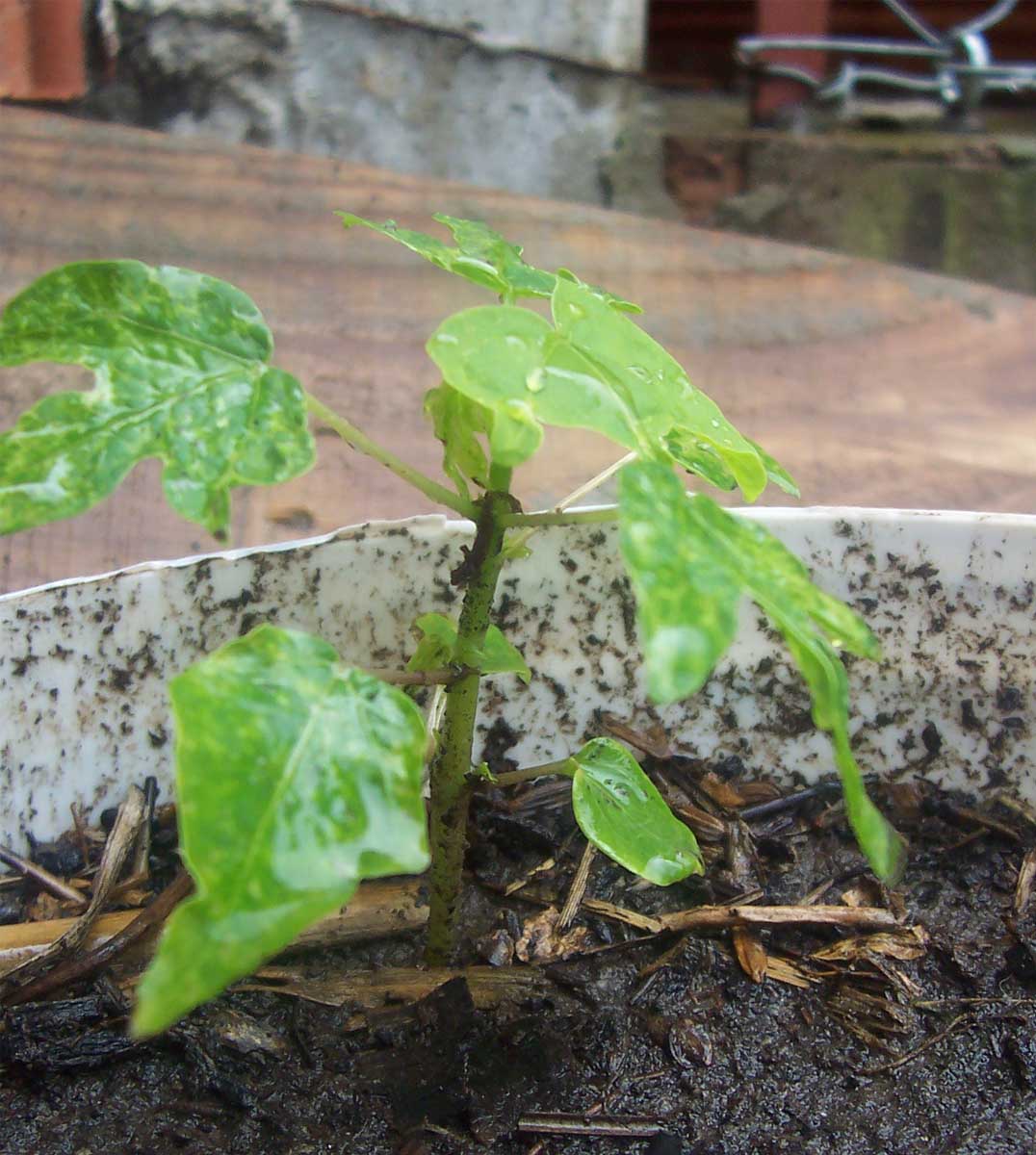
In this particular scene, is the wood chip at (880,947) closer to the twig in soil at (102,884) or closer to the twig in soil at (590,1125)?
the twig in soil at (590,1125)

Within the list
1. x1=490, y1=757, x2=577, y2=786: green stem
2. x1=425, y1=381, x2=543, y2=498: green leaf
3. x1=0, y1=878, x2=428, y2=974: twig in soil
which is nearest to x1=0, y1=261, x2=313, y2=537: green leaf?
x1=425, y1=381, x2=543, y2=498: green leaf

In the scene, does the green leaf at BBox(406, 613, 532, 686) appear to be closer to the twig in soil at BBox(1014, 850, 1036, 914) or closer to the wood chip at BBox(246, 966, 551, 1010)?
the wood chip at BBox(246, 966, 551, 1010)

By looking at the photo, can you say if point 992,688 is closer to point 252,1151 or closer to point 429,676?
point 429,676

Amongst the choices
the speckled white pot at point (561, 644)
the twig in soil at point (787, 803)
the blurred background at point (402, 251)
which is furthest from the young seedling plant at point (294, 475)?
the blurred background at point (402, 251)

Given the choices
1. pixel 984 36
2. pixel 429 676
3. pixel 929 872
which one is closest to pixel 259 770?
pixel 429 676

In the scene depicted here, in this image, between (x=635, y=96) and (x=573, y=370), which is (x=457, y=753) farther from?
(x=635, y=96)
